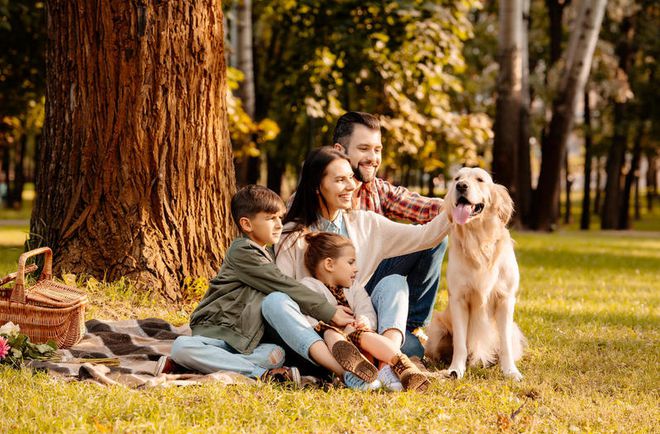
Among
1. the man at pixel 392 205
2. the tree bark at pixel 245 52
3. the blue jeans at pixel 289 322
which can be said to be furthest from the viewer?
the tree bark at pixel 245 52

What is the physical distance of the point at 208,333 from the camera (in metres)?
5.02

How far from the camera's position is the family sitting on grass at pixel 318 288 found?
464 centimetres

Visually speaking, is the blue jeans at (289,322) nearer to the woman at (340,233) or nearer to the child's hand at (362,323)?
the woman at (340,233)

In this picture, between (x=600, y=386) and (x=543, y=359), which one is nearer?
(x=600, y=386)

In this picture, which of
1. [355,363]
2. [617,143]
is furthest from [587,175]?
[355,363]

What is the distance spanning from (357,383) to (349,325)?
1.22 feet

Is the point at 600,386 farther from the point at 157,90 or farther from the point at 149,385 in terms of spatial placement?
the point at 157,90

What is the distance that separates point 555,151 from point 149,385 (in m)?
16.1

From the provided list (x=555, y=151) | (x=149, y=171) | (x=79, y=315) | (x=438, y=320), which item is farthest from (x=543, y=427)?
(x=555, y=151)

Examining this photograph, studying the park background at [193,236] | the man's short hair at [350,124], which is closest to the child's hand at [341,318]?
the park background at [193,236]

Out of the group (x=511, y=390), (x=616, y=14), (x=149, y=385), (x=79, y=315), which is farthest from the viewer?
(x=616, y=14)

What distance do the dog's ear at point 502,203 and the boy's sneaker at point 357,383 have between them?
51.3 inches

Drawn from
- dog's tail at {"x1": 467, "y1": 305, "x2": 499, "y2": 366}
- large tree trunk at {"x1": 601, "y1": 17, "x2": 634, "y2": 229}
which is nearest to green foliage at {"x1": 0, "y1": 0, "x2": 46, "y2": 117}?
dog's tail at {"x1": 467, "y1": 305, "x2": 499, "y2": 366}

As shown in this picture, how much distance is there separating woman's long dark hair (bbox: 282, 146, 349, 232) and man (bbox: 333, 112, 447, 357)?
1.32 feet
